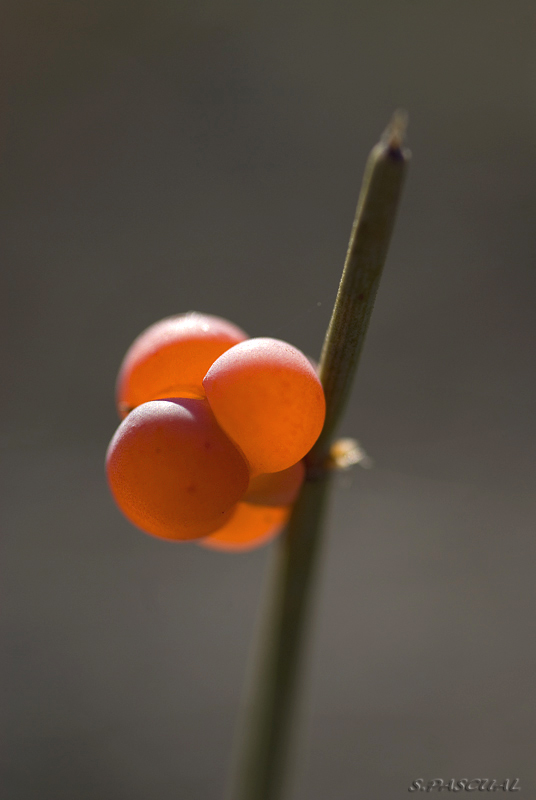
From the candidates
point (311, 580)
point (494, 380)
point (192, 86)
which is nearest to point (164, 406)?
point (311, 580)

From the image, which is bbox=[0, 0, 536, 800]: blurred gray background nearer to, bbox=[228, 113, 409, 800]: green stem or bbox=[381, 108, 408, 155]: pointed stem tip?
bbox=[228, 113, 409, 800]: green stem

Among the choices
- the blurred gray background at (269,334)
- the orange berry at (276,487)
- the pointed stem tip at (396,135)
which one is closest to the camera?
the pointed stem tip at (396,135)

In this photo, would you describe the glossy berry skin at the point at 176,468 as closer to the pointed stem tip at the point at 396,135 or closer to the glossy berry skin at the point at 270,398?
the glossy berry skin at the point at 270,398

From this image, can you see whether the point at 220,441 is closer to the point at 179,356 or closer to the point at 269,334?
the point at 179,356

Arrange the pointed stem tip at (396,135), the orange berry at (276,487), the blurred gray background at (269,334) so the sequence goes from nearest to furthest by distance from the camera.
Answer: the pointed stem tip at (396,135) < the orange berry at (276,487) < the blurred gray background at (269,334)

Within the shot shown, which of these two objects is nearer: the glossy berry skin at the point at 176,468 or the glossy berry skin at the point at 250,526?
the glossy berry skin at the point at 176,468

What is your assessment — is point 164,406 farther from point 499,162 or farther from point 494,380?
point 499,162

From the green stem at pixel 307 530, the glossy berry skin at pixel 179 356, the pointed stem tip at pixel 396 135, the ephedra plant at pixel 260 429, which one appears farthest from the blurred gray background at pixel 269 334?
the pointed stem tip at pixel 396 135

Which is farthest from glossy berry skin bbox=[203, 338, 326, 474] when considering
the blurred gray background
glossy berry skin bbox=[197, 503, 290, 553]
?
the blurred gray background
